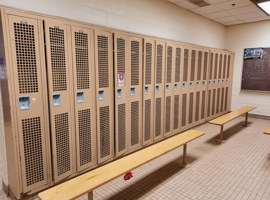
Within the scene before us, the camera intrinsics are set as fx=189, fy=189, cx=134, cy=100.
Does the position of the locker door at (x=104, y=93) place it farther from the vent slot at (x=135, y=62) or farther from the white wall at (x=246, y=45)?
the white wall at (x=246, y=45)

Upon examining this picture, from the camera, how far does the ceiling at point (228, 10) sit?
13.1 ft

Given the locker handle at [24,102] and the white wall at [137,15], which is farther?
the white wall at [137,15]

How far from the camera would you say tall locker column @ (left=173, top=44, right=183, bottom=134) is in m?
3.93

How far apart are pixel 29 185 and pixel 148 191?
1388mm

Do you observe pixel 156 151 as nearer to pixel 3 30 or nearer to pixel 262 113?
pixel 3 30

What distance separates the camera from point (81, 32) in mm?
2348

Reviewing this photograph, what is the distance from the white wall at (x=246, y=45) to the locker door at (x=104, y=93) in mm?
5069

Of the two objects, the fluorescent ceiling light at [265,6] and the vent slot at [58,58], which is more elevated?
the fluorescent ceiling light at [265,6]

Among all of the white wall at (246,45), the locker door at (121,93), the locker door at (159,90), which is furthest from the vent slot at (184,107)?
the white wall at (246,45)

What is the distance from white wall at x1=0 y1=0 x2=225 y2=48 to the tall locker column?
0.49 m

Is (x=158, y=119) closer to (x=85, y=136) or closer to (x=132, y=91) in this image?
(x=132, y=91)

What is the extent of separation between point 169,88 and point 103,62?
66.3 inches

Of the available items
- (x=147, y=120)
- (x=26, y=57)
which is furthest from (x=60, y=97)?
(x=147, y=120)

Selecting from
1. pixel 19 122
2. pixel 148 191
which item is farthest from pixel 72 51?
pixel 148 191
